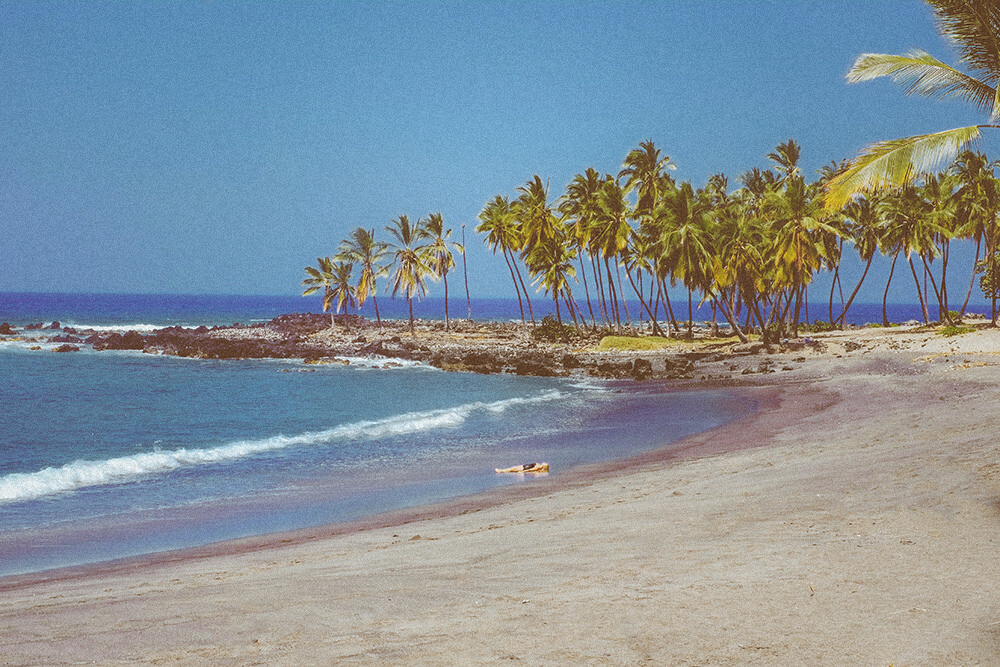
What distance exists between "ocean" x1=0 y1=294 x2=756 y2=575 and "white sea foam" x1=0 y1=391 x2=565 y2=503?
61 mm

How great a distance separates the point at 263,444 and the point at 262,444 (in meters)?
0.03

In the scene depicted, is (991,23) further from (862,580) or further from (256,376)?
(256,376)

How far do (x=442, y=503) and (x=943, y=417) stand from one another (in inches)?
426

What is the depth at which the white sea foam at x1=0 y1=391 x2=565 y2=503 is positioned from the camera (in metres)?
14.7

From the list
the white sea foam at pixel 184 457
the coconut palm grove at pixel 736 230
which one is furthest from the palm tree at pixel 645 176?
the white sea foam at pixel 184 457

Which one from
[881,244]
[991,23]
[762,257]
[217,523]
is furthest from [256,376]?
[881,244]

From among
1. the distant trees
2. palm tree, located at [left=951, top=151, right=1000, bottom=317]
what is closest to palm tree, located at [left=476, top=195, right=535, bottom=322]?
the distant trees

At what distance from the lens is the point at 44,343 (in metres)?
56.7

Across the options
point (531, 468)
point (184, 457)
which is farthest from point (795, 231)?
point (184, 457)

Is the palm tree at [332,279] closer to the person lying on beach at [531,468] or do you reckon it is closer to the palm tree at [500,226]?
the palm tree at [500,226]

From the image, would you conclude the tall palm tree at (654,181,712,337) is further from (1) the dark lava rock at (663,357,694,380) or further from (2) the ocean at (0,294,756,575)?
(2) the ocean at (0,294,756,575)

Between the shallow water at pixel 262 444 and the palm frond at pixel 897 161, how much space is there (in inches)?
326

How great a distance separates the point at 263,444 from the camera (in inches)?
787

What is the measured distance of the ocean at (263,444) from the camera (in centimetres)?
1218
